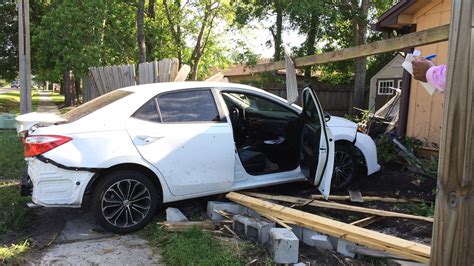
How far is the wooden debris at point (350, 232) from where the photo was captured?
3.40 m

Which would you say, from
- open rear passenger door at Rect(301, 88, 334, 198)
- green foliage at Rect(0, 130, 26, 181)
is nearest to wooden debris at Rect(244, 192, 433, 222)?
open rear passenger door at Rect(301, 88, 334, 198)

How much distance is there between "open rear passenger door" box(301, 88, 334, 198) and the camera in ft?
15.4

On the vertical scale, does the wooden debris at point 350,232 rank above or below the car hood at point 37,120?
below

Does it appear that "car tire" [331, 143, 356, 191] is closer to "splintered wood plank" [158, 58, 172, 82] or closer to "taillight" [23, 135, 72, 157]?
"taillight" [23, 135, 72, 157]

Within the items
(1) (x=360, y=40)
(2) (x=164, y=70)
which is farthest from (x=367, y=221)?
(1) (x=360, y=40)

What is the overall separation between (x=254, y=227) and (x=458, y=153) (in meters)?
3.07

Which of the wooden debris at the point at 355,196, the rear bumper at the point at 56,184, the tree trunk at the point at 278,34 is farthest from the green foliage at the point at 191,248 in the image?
the tree trunk at the point at 278,34

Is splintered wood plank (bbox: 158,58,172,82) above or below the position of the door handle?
above

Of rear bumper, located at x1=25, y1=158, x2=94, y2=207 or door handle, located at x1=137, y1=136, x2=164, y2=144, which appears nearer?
rear bumper, located at x1=25, y1=158, x2=94, y2=207

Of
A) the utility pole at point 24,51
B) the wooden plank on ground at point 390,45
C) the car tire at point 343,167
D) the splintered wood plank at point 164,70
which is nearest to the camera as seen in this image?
the wooden plank on ground at point 390,45

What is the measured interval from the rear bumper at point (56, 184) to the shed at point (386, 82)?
16240 millimetres

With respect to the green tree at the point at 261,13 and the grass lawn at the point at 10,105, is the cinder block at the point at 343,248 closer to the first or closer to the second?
the green tree at the point at 261,13

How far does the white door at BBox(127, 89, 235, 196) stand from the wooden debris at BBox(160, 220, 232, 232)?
16.9 inches

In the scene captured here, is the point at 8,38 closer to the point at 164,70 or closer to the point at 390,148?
the point at 164,70
